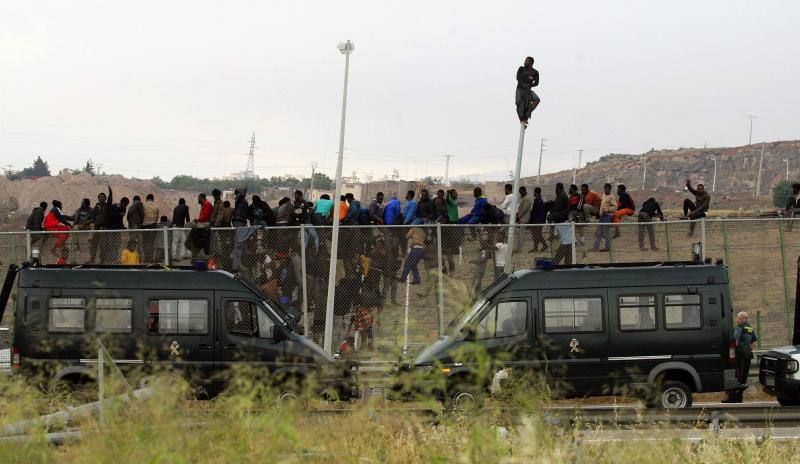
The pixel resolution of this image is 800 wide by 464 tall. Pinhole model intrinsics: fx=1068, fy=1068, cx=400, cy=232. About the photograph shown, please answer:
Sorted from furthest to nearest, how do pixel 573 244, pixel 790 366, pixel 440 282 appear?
pixel 573 244 → pixel 440 282 → pixel 790 366

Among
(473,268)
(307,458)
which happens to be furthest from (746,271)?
(307,458)

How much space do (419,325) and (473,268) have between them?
5.45 feet

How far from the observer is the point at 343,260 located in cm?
2106

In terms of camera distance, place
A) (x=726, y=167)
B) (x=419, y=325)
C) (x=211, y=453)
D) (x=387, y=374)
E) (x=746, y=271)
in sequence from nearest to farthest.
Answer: (x=211, y=453), (x=387, y=374), (x=419, y=325), (x=746, y=271), (x=726, y=167)

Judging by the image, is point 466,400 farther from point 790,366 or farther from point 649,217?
point 649,217

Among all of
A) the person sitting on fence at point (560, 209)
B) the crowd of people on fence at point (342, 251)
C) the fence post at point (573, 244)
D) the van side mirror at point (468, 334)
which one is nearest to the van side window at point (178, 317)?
the crowd of people on fence at point (342, 251)

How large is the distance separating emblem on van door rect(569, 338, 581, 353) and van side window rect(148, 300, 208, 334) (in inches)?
226

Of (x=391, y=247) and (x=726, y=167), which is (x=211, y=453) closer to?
(x=391, y=247)

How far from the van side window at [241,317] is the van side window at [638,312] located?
581cm

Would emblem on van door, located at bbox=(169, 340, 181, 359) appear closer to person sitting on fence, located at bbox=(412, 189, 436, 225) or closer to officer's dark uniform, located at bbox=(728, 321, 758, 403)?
person sitting on fence, located at bbox=(412, 189, 436, 225)

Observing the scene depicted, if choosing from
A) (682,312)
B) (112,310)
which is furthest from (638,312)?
(112,310)

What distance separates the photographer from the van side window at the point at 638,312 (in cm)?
1673

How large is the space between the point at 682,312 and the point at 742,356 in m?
1.62

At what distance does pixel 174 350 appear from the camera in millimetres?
16844
